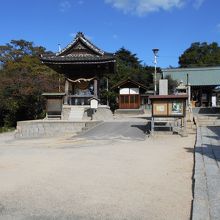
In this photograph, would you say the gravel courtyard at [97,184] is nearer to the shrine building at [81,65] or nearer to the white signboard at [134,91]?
the shrine building at [81,65]

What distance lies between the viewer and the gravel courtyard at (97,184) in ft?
15.8

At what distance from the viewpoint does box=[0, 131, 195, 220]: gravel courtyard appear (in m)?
4.81

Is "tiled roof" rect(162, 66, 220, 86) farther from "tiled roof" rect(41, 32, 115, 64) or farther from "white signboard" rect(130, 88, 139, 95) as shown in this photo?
"tiled roof" rect(41, 32, 115, 64)

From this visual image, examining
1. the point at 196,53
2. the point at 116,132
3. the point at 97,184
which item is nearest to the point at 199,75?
the point at 116,132

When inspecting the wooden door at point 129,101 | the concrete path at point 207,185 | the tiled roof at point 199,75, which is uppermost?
the tiled roof at point 199,75

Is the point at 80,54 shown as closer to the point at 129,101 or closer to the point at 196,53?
the point at 129,101

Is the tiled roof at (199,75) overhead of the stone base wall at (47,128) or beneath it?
overhead

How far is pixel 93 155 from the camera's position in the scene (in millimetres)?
10031

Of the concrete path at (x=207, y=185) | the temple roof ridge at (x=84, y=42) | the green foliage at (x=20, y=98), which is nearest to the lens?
the concrete path at (x=207, y=185)

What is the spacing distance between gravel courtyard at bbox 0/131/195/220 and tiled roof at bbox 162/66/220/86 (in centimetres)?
3011

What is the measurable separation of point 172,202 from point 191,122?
14.4 metres

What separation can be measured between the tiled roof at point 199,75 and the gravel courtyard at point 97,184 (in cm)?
3011

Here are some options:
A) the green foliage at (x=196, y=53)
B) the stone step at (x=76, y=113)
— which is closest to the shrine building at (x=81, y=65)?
the stone step at (x=76, y=113)

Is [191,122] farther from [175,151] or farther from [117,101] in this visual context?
[117,101]
